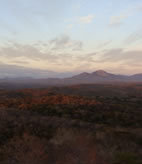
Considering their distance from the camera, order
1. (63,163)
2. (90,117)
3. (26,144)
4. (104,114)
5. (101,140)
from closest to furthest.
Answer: (63,163) < (26,144) < (101,140) < (90,117) < (104,114)

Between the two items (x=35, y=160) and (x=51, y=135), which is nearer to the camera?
(x=35, y=160)

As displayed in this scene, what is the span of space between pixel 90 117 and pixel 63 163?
329 inches

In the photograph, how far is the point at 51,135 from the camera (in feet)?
20.7

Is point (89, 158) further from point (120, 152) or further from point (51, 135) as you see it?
point (51, 135)

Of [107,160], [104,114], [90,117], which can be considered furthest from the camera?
[104,114]

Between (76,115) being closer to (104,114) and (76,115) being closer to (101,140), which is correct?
(104,114)

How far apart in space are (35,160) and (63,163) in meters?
0.81

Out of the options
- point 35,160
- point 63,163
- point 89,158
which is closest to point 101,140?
point 89,158

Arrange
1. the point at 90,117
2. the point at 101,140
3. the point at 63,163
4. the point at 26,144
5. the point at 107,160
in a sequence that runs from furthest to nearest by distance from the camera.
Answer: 1. the point at 90,117
2. the point at 101,140
3. the point at 26,144
4. the point at 107,160
5. the point at 63,163

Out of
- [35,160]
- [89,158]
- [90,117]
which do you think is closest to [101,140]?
[89,158]

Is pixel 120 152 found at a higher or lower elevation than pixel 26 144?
lower

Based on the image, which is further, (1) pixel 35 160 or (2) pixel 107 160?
(2) pixel 107 160

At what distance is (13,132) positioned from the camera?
631 cm

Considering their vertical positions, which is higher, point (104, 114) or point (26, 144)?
point (26, 144)
